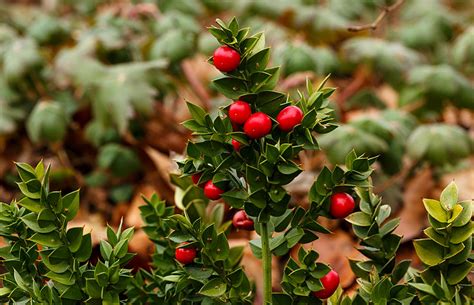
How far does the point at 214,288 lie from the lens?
3.23ft

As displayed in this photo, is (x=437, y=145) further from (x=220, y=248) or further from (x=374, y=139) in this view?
(x=220, y=248)

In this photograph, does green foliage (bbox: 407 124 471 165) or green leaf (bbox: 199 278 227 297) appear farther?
green foliage (bbox: 407 124 471 165)

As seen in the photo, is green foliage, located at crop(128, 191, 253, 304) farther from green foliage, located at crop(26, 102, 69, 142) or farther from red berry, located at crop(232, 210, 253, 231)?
green foliage, located at crop(26, 102, 69, 142)

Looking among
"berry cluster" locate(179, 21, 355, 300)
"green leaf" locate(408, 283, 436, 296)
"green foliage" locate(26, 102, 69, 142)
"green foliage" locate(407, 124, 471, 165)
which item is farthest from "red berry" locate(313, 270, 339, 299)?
"green foliage" locate(26, 102, 69, 142)

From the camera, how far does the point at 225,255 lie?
39.6 inches

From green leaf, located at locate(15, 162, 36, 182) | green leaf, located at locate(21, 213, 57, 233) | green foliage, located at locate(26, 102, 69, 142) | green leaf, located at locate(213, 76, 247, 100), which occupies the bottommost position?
green foliage, located at locate(26, 102, 69, 142)

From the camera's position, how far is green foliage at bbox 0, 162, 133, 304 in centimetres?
96

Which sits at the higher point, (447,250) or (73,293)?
(447,250)

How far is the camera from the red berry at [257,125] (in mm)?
887

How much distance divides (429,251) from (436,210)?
0.07m

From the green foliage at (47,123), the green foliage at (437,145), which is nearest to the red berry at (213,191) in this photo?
the green foliage at (437,145)

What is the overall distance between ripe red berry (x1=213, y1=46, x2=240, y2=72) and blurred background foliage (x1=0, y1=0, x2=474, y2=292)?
102cm

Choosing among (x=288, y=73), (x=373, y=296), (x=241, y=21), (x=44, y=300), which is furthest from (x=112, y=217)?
(x=373, y=296)

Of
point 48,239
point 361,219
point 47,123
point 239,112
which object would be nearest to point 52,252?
point 48,239
